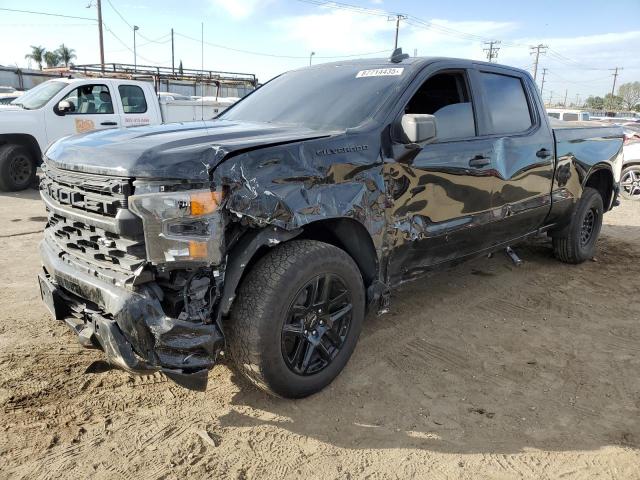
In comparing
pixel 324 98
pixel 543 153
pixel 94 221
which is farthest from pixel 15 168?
pixel 543 153

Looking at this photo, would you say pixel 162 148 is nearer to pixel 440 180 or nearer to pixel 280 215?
pixel 280 215

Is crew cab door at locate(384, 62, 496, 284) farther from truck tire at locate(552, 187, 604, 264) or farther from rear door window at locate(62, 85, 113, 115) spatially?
rear door window at locate(62, 85, 113, 115)

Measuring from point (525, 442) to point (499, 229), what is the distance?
1.98 m

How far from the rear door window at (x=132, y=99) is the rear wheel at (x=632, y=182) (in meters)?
9.90

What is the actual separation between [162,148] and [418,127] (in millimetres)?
1468

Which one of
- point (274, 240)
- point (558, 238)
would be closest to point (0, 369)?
point (274, 240)

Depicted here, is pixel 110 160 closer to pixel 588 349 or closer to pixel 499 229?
pixel 499 229

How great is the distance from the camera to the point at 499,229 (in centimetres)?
424

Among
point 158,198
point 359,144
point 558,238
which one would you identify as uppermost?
point 359,144

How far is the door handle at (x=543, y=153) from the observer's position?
4.48 m

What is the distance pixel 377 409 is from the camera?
291 centimetres

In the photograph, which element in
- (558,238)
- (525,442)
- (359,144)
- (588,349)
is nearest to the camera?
(525,442)

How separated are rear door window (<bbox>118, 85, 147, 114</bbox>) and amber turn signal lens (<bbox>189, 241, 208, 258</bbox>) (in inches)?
328

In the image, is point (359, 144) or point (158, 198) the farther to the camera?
point (359, 144)
